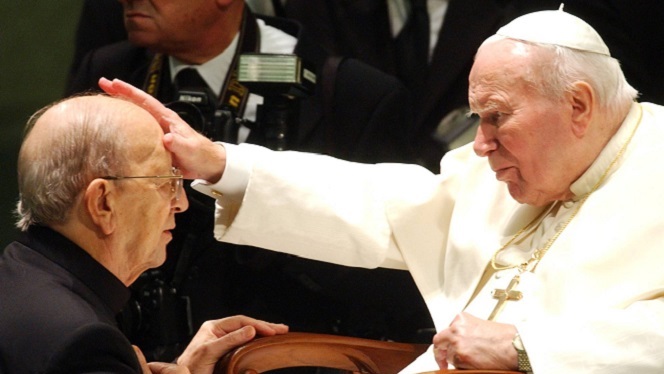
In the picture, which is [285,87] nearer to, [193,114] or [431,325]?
[193,114]

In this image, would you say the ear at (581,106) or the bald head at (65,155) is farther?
the ear at (581,106)

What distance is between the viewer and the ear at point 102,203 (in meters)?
2.87

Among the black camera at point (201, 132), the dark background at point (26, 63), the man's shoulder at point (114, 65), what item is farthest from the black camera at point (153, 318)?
the dark background at point (26, 63)

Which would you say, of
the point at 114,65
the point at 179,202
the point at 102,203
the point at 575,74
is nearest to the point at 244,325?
the point at 179,202

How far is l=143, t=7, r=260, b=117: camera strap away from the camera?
462cm

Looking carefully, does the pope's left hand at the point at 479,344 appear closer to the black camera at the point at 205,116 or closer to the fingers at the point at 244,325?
the fingers at the point at 244,325

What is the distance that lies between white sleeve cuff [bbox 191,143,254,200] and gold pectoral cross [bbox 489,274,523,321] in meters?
0.82

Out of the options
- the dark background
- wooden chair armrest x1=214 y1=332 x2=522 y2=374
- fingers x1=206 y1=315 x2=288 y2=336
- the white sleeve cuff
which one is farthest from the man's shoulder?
wooden chair armrest x1=214 y1=332 x2=522 y2=374

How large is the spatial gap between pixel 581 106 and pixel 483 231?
0.53 metres

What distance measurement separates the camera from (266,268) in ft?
15.2

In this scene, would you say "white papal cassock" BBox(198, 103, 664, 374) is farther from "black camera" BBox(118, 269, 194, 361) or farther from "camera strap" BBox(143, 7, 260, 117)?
"camera strap" BBox(143, 7, 260, 117)

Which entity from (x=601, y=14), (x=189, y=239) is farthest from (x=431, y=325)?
(x=601, y=14)

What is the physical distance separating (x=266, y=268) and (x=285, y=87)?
0.75 m

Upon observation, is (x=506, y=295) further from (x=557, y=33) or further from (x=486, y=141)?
(x=557, y=33)
